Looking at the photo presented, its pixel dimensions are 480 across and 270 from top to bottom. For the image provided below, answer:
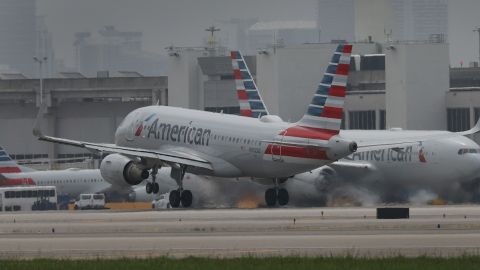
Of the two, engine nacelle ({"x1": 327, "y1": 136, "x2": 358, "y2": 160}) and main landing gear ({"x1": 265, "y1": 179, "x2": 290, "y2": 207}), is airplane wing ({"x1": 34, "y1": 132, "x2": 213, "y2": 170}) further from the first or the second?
engine nacelle ({"x1": 327, "y1": 136, "x2": 358, "y2": 160})

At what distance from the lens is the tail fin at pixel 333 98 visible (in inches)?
2707

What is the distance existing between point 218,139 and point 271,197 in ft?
13.3

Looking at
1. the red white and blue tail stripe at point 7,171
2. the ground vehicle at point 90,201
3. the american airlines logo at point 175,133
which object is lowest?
the ground vehicle at point 90,201

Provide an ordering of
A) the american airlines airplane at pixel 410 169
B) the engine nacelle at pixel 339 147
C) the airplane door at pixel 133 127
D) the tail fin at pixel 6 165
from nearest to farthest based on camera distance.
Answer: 1. the engine nacelle at pixel 339 147
2. the american airlines airplane at pixel 410 169
3. the airplane door at pixel 133 127
4. the tail fin at pixel 6 165

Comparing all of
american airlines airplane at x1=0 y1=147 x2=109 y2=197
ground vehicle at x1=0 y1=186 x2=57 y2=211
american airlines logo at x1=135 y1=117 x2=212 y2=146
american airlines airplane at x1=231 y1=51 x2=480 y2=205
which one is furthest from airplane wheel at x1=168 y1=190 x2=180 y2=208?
american airlines airplane at x1=0 y1=147 x2=109 y2=197

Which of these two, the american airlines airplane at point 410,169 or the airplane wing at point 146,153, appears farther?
the american airlines airplane at point 410,169

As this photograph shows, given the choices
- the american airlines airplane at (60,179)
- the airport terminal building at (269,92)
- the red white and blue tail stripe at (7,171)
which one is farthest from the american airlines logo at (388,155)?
the airport terminal building at (269,92)

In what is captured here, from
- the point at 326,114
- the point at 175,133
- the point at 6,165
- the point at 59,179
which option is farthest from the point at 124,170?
the point at 6,165

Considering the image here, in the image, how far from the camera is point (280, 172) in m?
71.9

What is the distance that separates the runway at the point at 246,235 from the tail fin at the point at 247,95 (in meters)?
28.0

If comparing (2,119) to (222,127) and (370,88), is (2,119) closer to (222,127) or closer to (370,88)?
(370,88)

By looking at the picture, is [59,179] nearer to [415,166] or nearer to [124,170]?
[124,170]

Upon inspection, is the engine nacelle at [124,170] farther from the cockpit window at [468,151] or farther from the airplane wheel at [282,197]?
the cockpit window at [468,151]

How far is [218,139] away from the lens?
7581 centimetres
